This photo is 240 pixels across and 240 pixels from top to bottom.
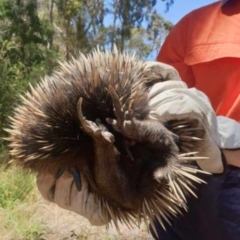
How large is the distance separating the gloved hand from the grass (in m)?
1.83

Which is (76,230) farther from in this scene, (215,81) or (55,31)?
(55,31)

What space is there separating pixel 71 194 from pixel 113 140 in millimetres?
271

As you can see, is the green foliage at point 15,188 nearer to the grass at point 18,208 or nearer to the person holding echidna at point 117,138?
the grass at point 18,208

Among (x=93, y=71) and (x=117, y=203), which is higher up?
(x=93, y=71)

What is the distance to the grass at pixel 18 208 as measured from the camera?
3.66m

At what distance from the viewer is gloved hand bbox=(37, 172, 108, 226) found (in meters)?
1.41

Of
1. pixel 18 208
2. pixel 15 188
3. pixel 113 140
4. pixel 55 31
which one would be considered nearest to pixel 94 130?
pixel 113 140

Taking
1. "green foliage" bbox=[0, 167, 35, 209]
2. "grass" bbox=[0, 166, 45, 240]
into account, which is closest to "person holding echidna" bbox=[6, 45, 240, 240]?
"grass" bbox=[0, 166, 45, 240]

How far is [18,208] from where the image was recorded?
4.04m

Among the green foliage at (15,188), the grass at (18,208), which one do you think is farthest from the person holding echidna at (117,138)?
the green foliage at (15,188)

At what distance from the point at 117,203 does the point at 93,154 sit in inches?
5.3

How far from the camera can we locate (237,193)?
150 cm

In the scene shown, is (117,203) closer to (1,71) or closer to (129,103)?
(129,103)

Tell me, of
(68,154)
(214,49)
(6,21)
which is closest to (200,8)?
(214,49)
